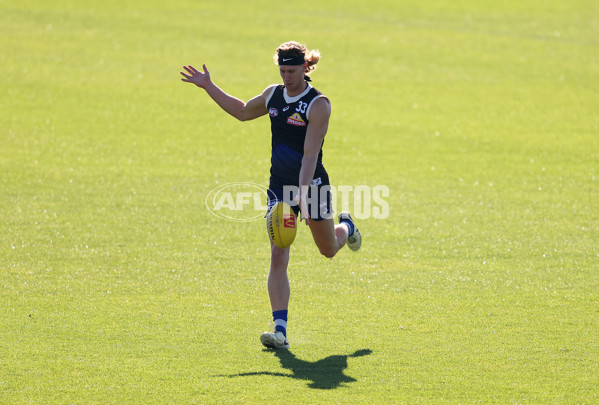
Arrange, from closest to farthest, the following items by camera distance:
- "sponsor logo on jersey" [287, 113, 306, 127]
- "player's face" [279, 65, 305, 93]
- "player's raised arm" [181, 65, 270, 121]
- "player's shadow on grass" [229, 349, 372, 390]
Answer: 1. "player's shadow on grass" [229, 349, 372, 390]
2. "player's face" [279, 65, 305, 93]
3. "sponsor logo on jersey" [287, 113, 306, 127]
4. "player's raised arm" [181, 65, 270, 121]

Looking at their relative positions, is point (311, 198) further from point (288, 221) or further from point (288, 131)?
point (288, 131)

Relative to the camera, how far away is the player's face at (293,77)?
721 cm

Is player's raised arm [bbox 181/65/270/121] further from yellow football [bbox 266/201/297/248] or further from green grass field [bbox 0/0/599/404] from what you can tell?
green grass field [bbox 0/0/599/404]

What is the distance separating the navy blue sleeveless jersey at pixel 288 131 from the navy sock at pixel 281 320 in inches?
46.7

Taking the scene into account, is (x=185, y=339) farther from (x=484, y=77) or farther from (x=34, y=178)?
(x=484, y=77)

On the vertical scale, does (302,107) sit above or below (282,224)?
above

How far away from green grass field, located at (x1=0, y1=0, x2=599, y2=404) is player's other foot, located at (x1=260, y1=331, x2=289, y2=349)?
82 mm

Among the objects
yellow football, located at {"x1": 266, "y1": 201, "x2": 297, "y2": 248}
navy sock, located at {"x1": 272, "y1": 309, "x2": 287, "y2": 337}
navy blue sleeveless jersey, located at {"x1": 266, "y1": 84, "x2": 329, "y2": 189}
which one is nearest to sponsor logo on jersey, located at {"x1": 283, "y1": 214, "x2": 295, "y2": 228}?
yellow football, located at {"x1": 266, "y1": 201, "x2": 297, "y2": 248}

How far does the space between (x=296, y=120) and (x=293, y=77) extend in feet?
1.30

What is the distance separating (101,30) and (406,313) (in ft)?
62.5

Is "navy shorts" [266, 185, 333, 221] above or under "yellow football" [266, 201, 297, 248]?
above

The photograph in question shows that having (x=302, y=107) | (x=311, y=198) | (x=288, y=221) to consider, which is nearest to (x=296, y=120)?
(x=302, y=107)

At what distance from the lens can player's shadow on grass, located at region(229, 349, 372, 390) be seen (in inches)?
249

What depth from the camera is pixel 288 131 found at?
7.46 m
